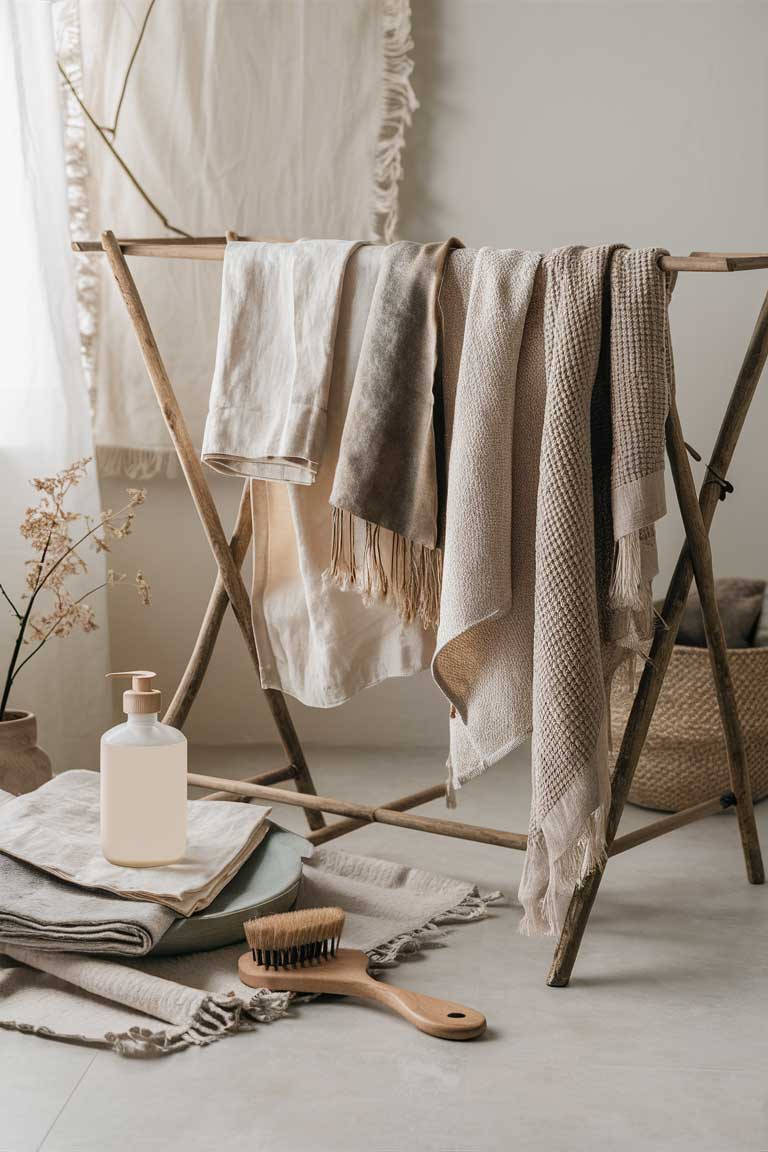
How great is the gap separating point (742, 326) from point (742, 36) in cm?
50

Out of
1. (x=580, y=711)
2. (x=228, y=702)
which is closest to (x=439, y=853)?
(x=580, y=711)

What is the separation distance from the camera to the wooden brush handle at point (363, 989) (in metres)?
1.10

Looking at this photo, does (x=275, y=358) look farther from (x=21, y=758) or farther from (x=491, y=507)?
(x=21, y=758)

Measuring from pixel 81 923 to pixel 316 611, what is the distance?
500 mm

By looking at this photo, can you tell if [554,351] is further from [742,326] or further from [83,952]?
[742,326]

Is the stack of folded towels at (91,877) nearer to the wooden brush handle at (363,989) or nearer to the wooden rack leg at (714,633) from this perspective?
the wooden brush handle at (363,989)

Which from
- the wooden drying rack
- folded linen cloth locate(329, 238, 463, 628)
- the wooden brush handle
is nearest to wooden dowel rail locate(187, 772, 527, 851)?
the wooden drying rack

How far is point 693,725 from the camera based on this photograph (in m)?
1.84

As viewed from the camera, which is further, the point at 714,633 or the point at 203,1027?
the point at 714,633

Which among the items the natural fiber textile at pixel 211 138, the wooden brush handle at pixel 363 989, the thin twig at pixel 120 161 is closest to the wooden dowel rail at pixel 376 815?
the wooden brush handle at pixel 363 989

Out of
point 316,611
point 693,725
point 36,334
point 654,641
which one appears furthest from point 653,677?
point 36,334

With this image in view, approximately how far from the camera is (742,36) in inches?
81.5

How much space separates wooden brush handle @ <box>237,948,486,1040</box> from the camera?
110cm

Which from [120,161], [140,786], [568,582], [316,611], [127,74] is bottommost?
[140,786]
